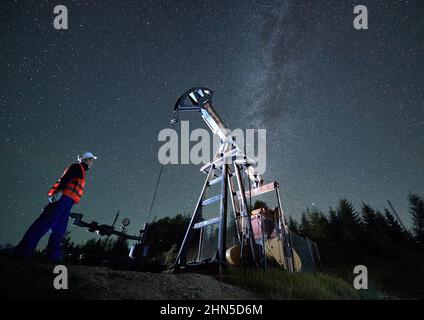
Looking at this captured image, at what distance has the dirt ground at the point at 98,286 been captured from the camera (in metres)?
2.58

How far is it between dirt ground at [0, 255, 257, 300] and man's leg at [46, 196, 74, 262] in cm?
102

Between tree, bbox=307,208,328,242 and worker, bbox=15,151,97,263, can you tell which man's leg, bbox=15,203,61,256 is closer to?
worker, bbox=15,151,97,263

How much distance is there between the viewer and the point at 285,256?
22.1 ft

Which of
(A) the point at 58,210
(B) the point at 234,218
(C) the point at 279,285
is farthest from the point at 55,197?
(B) the point at 234,218

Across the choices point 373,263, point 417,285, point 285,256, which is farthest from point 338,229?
point 285,256

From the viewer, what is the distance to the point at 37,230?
3.69m

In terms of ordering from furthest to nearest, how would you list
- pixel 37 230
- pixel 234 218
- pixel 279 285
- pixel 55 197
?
pixel 234 218 → pixel 55 197 → pixel 279 285 → pixel 37 230

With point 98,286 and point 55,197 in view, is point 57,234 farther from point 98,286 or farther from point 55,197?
point 98,286

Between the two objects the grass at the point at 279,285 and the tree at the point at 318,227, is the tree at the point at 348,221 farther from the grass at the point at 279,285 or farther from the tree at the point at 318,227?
the grass at the point at 279,285

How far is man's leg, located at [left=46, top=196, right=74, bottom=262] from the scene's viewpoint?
427 centimetres

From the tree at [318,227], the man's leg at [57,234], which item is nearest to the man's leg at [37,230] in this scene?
the man's leg at [57,234]

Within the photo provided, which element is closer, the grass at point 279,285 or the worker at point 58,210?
the worker at point 58,210

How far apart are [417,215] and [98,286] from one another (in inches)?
2396
